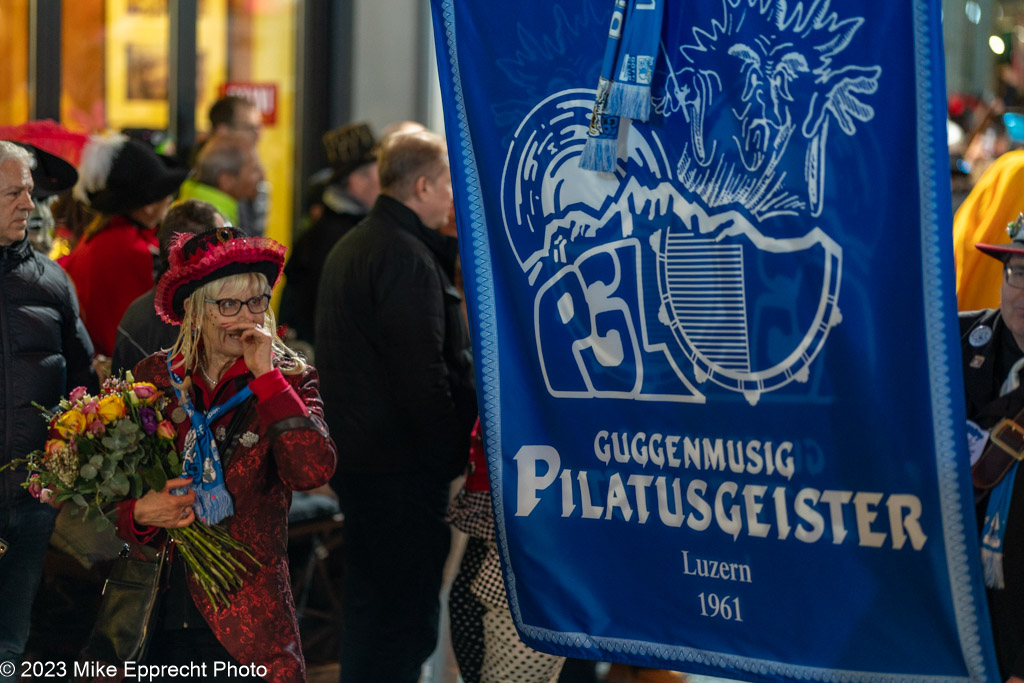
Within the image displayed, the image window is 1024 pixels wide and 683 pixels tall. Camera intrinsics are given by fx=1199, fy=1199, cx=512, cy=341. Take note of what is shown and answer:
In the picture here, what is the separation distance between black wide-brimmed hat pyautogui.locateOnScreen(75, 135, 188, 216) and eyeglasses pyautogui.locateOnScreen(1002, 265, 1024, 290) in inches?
123

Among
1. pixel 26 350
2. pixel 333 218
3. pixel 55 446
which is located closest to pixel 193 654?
pixel 55 446

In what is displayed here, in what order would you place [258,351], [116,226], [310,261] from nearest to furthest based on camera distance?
[258,351]
[116,226]
[310,261]

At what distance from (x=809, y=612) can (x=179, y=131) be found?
6.39 meters

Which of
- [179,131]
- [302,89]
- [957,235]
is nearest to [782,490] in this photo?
[957,235]

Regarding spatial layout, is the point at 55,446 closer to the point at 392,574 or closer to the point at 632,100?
the point at 392,574

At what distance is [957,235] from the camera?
384 centimetres

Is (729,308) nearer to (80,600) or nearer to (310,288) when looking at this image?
(80,600)

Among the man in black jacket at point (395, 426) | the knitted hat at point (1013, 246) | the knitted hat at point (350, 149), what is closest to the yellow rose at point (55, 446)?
the man in black jacket at point (395, 426)

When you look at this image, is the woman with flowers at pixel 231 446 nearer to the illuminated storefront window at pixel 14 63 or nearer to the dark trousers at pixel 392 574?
the dark trousers at pixel 392 574

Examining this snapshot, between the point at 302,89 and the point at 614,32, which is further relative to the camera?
the point at 302,89

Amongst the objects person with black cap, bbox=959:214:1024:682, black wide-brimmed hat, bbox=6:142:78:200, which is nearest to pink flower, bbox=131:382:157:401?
black wide-brimmed hat, bbox=6:142:78:200

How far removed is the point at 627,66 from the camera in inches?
94.8

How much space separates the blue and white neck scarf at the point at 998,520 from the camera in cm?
291

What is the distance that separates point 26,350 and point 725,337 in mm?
2275
